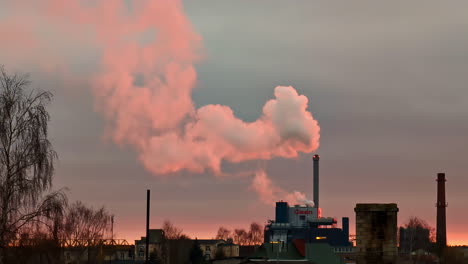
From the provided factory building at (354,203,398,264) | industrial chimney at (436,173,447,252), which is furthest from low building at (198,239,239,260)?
factory building at (354,203,398,264)

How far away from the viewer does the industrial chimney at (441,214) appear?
168 meters

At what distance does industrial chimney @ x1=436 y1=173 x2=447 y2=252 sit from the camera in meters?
168

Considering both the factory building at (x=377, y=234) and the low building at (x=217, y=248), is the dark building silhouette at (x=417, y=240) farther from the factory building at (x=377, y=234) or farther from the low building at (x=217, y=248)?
the factory building at (x=377, y=234)

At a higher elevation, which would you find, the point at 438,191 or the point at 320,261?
the point at 438,191

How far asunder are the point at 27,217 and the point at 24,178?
187cm

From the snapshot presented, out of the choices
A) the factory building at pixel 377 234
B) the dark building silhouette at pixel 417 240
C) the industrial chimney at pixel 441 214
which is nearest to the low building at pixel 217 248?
the dark building silhouette at pixel 417 240

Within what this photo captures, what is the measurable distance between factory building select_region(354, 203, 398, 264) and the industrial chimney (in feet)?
471

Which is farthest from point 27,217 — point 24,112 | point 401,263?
point 401,263

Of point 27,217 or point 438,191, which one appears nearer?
point 27,217

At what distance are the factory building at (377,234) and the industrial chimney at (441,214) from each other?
14346 centimetres

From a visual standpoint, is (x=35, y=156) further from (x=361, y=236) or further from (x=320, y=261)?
(x=320, y=261)

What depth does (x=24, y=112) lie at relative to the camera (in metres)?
40.2

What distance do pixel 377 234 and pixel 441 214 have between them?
487 ft

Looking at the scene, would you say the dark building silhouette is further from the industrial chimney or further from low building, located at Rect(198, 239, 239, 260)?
low building, located at Rect(198, 239, 239, 260)
